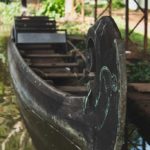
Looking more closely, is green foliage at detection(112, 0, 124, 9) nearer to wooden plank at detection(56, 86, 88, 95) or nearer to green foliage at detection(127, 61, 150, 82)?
green foliage at detection(127, 61, 150, 82)

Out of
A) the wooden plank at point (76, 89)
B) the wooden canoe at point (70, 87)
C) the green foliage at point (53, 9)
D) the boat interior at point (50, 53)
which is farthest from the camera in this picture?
the green foliage at point (53, 9)

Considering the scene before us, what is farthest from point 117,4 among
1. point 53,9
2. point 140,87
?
point 140,87

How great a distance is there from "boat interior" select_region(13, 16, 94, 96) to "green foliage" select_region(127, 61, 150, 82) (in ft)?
4.45

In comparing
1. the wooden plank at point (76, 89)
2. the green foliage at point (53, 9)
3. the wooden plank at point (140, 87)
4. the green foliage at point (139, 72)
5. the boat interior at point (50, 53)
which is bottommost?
the green foliage at point (139, 72)

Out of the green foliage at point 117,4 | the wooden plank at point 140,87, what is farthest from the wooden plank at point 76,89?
the green foliage at point 117,4

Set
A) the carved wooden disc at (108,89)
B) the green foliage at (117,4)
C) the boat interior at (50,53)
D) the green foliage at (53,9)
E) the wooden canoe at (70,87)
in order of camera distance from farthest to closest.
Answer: the green foliage at (117,4)
the green foliage at (53,9)
the boat interior at (50,53)
the wooden canoe at (70,87)
the carved wooden disc at (108,89)

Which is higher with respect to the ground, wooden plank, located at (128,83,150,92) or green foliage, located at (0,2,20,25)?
green foliage, located at (0,2,20,25)

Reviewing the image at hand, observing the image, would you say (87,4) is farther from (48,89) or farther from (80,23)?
(48,89)

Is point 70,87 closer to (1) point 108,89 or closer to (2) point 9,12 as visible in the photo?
(1) point 108,89

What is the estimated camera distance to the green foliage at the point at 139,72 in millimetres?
11609

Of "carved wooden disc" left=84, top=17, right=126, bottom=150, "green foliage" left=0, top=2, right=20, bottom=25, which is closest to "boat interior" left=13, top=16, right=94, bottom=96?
"carved wooden disc" left=84, top=17, right=126, bottom=150

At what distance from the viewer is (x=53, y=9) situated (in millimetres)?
22516

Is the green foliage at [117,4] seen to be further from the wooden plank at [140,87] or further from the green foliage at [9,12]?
the wooden plank at [140,87]

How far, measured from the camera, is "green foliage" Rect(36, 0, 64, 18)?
22375mm
